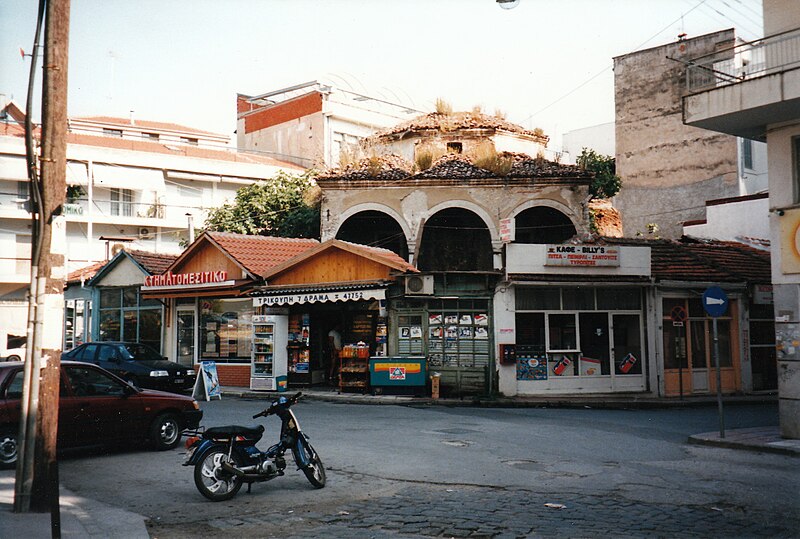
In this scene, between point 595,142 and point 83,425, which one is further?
point 595,142

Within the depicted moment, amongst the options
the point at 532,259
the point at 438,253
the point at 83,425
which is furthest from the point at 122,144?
the point at 83,425

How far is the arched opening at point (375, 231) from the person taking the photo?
2991cm

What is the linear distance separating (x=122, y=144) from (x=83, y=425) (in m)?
38.8

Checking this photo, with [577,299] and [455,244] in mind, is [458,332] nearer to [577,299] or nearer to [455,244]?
[577,299]

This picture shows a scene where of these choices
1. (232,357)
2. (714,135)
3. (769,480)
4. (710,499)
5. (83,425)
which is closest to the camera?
(710,499)

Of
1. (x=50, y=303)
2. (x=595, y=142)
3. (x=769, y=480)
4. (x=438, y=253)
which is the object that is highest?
(x=595, y=142)

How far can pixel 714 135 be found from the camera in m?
35.2

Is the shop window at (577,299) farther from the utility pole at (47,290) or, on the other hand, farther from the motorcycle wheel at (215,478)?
the utility pole at (47,290)

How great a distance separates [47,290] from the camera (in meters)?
7.64

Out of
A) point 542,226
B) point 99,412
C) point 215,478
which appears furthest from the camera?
point 542,226

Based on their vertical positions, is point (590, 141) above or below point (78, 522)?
above

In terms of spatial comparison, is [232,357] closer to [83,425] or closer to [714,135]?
[83,425]

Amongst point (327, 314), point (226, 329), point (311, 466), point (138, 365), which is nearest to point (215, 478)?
point (311, 466)

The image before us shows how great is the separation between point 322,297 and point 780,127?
1348 cm
